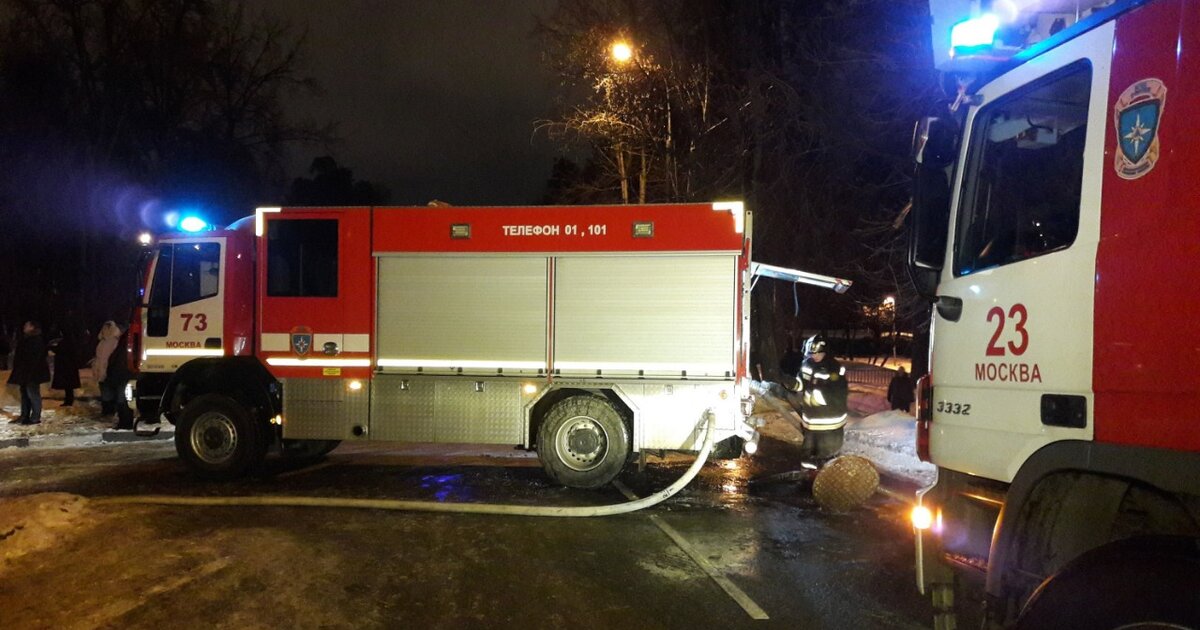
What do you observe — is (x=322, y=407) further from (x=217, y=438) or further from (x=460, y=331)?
(x=460, y=331)

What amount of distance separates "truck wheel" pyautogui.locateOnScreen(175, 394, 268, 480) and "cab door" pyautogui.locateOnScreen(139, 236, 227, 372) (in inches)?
22.6

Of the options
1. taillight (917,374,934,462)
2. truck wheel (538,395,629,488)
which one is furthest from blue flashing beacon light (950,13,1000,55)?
truck wheel (538,395,629,488)

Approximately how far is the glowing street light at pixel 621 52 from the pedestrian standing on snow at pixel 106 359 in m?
10.3

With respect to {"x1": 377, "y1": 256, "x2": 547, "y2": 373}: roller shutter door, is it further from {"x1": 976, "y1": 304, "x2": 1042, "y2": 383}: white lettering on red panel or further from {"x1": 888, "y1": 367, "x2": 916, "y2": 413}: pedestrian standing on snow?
{"x1": 888, "y1": 367, "x2": 916, "y2": 413}: pedestrian standing on snow

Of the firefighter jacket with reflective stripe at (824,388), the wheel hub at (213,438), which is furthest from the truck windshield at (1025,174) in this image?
the wheel hub at (213,438)

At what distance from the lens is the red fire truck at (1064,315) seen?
7.81 feet

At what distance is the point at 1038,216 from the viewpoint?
2980 millimetres

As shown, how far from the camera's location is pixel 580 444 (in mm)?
7934

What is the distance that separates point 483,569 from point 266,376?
4.22m

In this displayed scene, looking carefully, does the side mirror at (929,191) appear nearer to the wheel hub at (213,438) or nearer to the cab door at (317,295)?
the cab door at (317,295)

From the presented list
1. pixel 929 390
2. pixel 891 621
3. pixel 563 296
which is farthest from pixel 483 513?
pixel 929 390

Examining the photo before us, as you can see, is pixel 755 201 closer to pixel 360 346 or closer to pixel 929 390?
pixel 360 346

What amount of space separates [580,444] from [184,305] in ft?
15.5

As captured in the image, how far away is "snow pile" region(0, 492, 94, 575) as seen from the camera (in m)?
5.53
